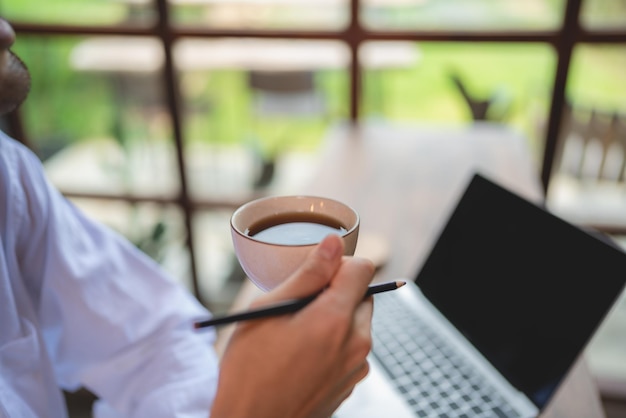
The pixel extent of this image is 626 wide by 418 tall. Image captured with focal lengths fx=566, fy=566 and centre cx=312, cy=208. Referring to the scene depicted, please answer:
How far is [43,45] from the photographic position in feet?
6.41

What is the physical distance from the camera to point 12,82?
28.6 inches

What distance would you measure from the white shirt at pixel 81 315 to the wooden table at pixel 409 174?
10 cm

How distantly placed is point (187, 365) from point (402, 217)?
585 mm

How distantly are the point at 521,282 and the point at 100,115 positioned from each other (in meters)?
1.82

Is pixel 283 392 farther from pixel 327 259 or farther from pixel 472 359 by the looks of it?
pixel 472 359

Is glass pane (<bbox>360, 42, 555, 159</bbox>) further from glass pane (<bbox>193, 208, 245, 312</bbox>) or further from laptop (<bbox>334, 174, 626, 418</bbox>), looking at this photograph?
laptop (<bbox>334, 174, 626, 418</bbox>)

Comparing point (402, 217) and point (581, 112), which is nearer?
point (402, 217)

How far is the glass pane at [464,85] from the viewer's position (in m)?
1.69

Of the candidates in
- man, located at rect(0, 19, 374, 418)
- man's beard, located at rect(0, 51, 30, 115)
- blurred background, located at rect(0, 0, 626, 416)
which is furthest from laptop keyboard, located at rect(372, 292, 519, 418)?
blurred background, located at rect(0, 0, 626, 416)

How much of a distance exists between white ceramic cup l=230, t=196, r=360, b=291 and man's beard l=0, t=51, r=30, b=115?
0.36 metres

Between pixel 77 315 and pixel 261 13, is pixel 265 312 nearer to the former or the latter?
pixel 77 315

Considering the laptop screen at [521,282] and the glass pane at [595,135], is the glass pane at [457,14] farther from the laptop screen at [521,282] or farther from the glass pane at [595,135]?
the laptop screen at [521,282]

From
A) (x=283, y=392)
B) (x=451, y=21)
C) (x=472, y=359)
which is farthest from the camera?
(x=451, y=21)

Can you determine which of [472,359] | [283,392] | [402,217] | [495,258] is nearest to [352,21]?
[402,217]
